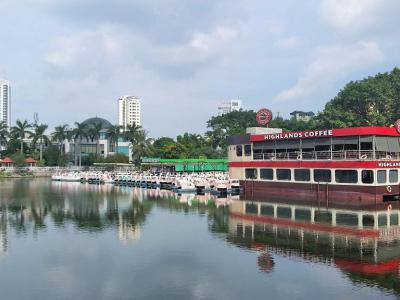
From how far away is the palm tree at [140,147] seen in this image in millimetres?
138250

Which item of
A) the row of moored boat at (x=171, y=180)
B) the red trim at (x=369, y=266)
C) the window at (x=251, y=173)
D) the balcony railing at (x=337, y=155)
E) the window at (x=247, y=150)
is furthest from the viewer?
the row of moored boat at (x=171, y=180)

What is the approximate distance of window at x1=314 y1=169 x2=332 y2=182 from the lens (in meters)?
62.1

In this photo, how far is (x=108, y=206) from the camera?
6112 centimetres

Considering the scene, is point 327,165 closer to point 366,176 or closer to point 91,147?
point 366,176

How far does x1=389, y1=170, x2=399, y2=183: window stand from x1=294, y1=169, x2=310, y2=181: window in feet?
36.0

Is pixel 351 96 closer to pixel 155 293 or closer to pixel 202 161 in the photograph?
pixel 202 161

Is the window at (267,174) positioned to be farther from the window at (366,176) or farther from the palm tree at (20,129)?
the palm tree at (20,129)

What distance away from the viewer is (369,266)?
91.0 ft

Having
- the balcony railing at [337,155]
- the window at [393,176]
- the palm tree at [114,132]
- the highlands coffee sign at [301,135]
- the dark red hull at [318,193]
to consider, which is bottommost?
the dark red hull at [318,193]

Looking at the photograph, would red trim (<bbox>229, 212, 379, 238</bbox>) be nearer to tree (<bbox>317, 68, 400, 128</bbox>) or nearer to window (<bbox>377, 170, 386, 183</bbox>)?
window (<bbox>377, 170, 386, 183</bbox>)

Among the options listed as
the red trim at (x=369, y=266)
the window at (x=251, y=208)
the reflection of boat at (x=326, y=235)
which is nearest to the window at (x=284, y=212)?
the reflection of boat at (x=326, y=235)

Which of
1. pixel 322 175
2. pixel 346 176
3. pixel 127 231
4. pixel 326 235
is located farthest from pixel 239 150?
pixel 326 235

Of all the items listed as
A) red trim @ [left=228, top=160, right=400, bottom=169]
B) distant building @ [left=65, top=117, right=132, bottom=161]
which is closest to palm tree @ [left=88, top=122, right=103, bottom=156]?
distant building @ [left=65, top=117, right=132, bottom=161]

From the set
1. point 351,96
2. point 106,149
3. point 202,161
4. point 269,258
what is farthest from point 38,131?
point 269,258
